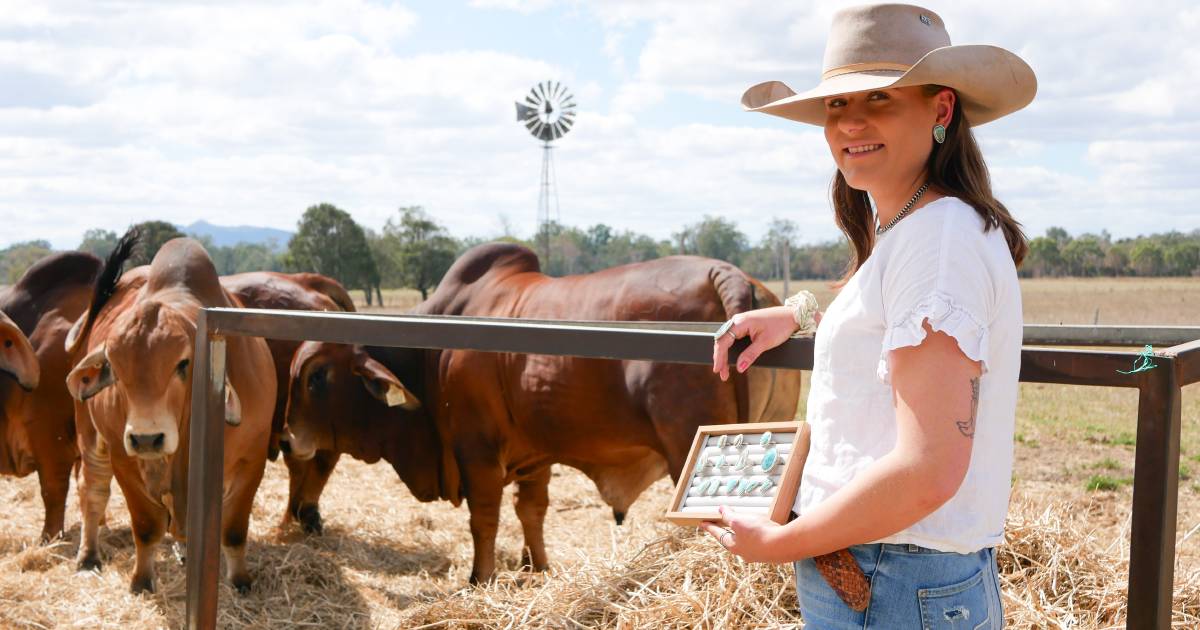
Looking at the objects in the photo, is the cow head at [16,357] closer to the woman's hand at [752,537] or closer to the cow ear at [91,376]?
the cow ear at [91,376]

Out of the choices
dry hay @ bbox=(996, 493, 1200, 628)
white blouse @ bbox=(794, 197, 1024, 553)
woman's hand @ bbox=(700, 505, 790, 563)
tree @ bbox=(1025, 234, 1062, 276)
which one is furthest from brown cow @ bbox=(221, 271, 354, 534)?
tree @ bbox=(1025, 234, 1062, 276)

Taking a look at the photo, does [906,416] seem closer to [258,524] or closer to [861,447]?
[861,447]

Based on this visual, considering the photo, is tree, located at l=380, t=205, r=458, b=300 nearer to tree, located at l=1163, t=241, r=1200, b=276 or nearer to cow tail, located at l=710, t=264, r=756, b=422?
tree, located at l=1163, t=241, r=1200, b=276

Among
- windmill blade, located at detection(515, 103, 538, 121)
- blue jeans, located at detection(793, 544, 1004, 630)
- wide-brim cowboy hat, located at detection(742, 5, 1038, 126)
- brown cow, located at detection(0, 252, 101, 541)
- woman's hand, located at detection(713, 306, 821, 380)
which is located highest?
windmill blade, located at detection(515, 103, 538, 121)

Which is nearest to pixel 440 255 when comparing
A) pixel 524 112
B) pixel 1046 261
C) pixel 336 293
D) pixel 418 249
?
pixel 418 249

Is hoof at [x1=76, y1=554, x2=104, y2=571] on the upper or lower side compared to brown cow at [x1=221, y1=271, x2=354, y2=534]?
lower

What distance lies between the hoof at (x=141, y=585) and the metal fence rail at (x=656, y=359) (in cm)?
250

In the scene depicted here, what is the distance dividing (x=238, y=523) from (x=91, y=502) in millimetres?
1216

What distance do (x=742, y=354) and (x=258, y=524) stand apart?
569 cm

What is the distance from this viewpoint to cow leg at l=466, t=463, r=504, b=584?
5.89 m

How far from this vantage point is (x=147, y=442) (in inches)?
166

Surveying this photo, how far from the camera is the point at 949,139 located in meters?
1.68

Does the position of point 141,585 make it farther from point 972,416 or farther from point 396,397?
point 972,416

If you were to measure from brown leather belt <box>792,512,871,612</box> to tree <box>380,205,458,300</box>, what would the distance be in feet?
157
